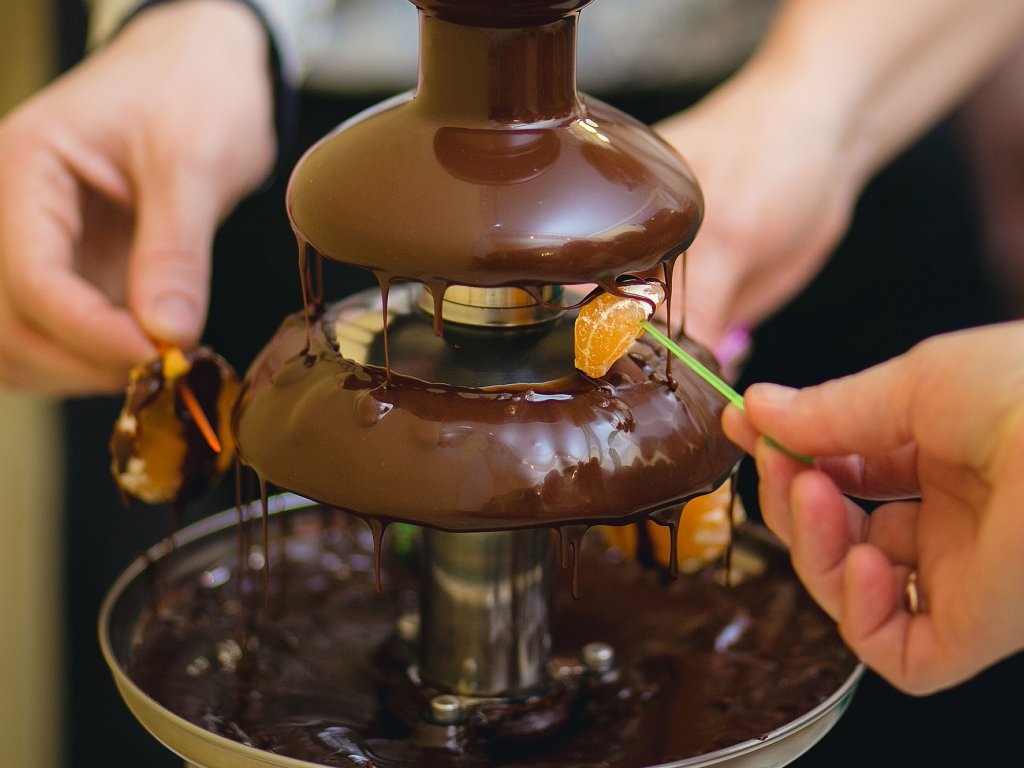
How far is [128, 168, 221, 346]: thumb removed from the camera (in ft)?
3.71

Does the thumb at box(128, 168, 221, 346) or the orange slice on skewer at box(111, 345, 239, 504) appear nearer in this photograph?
the orange slice on skewer at box(111, 345, 239, 504)

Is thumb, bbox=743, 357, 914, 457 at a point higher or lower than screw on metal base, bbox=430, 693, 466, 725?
higher

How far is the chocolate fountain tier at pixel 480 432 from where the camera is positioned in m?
0.74

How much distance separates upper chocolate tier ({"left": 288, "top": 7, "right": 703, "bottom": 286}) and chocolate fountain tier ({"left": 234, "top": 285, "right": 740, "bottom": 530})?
87 mm

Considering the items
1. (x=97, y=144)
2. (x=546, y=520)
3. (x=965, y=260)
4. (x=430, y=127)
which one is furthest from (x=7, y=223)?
(x=965, y=260)

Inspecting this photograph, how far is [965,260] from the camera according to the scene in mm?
1939

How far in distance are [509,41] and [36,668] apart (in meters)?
2.11

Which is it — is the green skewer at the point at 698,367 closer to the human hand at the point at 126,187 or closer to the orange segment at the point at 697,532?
the orange segment at the point at 697,532

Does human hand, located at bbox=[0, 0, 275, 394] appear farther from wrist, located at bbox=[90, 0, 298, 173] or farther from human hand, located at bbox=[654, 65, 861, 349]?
human hand, located at bbox=[654, 65, 861, 349]

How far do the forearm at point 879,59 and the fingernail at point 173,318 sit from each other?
816mm

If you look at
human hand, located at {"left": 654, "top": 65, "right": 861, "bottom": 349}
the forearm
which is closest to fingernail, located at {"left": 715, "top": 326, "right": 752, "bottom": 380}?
human hand, located at {"left": 654, "top": 65, "right": 861, "bottom": 349}

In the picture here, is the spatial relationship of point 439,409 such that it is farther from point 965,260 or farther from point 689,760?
point 965,260

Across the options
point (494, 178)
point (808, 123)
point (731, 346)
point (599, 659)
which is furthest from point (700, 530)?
point (808, 123)

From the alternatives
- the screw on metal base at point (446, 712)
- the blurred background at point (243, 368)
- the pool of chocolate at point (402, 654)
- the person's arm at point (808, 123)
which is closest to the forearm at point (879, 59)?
the person's arm at point (808, 123)
